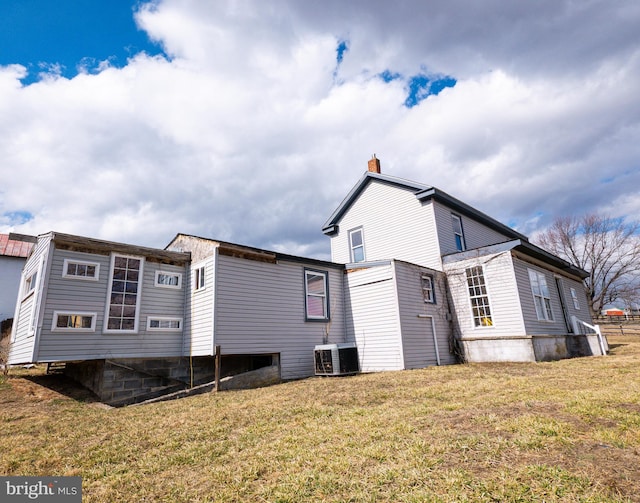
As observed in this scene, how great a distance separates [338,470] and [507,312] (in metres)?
12.1

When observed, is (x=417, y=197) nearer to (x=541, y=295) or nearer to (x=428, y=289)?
(x=428, y=289)

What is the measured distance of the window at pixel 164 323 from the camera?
471 inches

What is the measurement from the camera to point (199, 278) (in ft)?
40.6

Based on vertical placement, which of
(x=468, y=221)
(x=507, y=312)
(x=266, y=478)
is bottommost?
(x=266, y=478)

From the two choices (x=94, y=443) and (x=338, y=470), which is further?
(x=94, y=443)

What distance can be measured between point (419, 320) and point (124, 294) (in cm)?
1036

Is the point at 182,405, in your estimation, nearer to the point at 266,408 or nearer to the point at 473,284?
the point at 266,408

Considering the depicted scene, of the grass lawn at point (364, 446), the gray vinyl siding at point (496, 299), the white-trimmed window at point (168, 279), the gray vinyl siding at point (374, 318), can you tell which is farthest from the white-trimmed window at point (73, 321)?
the gray vinyl siding at point (496, 299)

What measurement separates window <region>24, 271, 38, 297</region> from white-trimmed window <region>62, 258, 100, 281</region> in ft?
4.68

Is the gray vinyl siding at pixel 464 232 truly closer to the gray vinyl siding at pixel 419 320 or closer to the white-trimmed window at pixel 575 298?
the gray vinyl siding at pixel 419 320

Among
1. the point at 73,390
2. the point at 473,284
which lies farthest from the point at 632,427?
the point at 73,390

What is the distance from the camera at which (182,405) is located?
827cm

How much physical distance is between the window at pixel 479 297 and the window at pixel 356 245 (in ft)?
19.4

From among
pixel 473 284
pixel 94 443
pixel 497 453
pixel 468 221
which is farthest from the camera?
pixel 468 221
